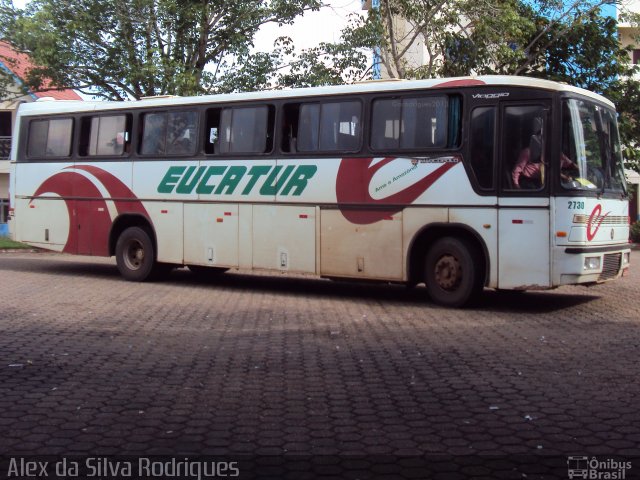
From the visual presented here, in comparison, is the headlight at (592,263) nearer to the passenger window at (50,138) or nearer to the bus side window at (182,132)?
the bus side window at (182,132)

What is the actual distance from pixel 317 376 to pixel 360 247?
219 inches

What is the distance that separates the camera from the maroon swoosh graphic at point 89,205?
1537cm

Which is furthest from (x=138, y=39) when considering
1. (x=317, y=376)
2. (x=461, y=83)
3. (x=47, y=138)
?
(x=317, y=376)

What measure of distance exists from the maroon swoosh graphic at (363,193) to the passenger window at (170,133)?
128 inches

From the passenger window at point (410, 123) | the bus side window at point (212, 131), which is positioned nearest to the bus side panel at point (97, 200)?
the bus side window at point (212, 131)

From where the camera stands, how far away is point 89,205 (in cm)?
1579

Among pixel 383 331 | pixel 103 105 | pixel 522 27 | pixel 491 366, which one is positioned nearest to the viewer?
pixel 491 366

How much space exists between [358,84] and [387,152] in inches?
49.8

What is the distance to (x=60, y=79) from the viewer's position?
2433 cm

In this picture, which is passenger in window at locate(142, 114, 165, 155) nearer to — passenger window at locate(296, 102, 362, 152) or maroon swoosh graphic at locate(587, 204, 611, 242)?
passenger window at locate(296, 102, 362, 152)

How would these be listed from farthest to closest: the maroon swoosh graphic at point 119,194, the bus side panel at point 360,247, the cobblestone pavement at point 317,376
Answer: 1. the maroon swoosh graphic at point 119,194
2. the bus side panel at point 360,247
3. the cobblestone pavement at point 317,376

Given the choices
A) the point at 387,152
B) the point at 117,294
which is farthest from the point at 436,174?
the point at 117,294

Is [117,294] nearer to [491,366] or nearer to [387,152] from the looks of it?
[387,152]

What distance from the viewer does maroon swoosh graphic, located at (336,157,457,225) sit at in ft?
39.2
